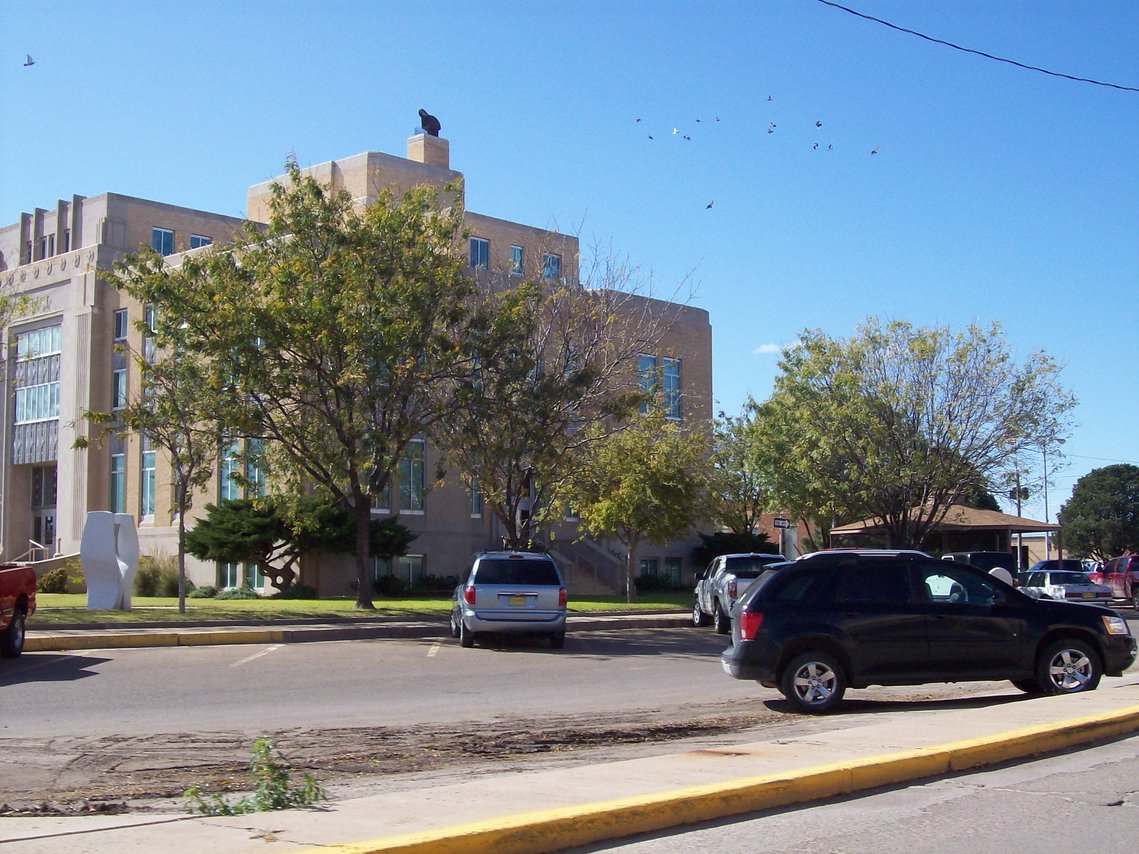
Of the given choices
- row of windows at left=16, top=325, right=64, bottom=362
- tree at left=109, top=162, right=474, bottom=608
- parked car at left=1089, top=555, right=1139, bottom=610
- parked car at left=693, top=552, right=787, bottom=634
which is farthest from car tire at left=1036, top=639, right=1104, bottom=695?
row of windows at left=16, top=325, right=64, bottom=362

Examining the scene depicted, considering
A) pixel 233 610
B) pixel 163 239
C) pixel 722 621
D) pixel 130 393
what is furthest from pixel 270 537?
pixel 163 239

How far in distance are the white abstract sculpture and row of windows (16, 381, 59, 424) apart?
21372 mm

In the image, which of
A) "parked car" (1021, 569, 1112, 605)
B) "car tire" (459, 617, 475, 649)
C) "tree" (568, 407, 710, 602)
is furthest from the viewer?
"parked car" (1021, 569, 1112, 605)

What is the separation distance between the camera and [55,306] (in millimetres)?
46406

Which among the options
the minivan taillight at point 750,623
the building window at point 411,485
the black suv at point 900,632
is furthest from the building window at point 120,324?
the minivan taillight at point 750,623

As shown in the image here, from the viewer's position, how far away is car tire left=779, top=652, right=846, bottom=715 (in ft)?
42.8

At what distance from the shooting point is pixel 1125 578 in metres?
42.3

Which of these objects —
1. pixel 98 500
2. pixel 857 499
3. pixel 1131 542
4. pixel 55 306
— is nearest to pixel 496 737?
pixel 857 499

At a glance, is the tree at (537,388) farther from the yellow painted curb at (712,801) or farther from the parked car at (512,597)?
the yellow painted curb at (712,801)

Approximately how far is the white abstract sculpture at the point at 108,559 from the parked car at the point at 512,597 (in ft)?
31.2

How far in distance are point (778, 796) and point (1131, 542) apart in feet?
267

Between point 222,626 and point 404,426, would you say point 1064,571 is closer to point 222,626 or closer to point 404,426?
point 404,426

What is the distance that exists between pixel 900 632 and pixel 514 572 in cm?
927

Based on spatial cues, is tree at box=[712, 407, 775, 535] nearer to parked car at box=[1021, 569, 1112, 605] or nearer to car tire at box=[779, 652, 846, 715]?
parked car at box=[1021, 569, 1112, 605]
